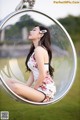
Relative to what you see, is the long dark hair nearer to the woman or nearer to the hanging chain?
the woman

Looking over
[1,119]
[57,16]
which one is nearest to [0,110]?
[1,119]

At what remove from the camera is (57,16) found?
A: 14.4 ft

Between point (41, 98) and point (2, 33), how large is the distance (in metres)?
0.80

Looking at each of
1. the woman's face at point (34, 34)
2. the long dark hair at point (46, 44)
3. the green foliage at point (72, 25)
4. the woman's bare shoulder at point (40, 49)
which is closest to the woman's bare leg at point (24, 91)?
the long dark hair at point (46, 44)

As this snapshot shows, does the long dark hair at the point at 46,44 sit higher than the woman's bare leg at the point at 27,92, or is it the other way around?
the long dark hair at the point at 46,44

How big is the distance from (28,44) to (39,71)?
1.02ft

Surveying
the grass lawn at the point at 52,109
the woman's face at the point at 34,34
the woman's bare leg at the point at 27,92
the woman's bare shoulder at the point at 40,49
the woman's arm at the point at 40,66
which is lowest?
the grass lawn at the point at 52,109

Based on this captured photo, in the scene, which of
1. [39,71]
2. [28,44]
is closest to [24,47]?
[28,44]

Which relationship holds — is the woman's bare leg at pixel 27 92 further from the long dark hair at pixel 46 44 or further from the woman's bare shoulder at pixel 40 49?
the woman's bare shoulder at pixel 40 49

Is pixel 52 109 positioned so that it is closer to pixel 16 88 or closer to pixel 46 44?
pixel 16 88

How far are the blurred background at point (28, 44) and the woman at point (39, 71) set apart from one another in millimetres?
69

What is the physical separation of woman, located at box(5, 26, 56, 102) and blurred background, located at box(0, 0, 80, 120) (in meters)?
0.07

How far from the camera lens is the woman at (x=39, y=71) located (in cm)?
433

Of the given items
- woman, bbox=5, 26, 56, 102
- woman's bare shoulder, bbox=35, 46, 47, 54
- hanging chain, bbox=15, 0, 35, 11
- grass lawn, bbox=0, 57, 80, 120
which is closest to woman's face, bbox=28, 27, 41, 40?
woman, bbox=5, 26, 56, 102
